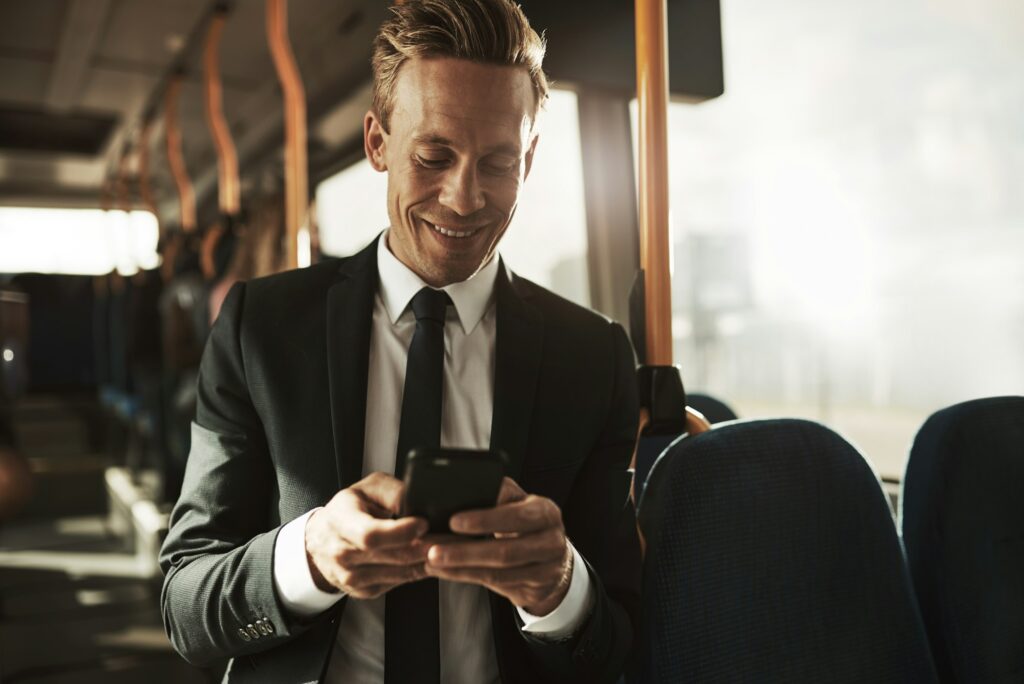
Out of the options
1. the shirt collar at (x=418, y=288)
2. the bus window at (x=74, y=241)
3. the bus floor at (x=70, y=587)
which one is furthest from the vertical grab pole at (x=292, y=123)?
the bus window at (x=74, y=241)

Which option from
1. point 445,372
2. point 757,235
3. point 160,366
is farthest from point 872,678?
point 160,366

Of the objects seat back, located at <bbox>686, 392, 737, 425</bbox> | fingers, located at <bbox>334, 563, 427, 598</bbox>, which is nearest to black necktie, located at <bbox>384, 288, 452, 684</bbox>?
fingers, located at <bbox>334, 563, 427, 598</bbox>

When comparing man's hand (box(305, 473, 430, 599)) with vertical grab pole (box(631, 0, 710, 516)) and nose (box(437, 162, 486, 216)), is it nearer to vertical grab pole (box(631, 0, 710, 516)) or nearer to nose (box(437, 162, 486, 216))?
nose (box(437, 162, 486, 216))

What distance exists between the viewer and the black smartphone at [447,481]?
73 centimetres

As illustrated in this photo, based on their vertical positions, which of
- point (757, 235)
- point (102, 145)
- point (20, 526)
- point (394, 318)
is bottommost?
point (20, 526)

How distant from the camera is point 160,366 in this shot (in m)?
4.45

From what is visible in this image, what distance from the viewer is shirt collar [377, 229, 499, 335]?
3.70 ft

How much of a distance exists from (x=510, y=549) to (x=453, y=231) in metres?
0.43

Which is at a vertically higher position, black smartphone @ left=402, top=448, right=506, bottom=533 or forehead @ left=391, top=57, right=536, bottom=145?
forehead @ left=391, top=57, right=536, bottom=145

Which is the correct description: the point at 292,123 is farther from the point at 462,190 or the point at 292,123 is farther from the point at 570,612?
the point at 570,612

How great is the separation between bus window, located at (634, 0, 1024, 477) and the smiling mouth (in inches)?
35.8

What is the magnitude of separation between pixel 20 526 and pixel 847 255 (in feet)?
18.3

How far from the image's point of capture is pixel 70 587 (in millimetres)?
4254

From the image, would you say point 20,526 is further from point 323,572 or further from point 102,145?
point 323,572
